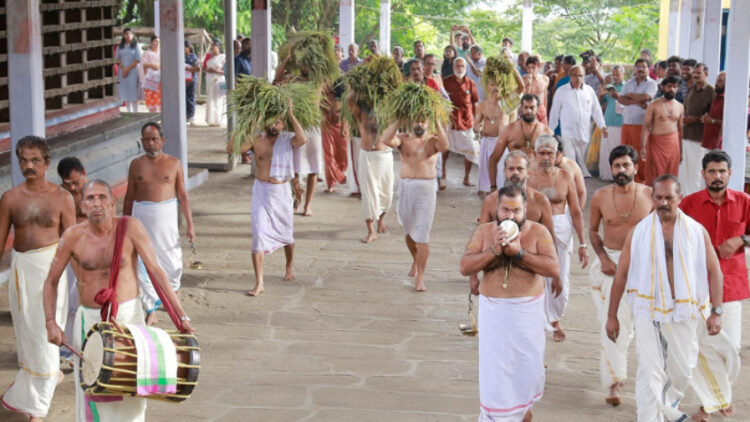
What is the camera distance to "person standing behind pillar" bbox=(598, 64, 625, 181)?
16516 millimetres

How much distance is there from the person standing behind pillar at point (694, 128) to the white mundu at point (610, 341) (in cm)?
658

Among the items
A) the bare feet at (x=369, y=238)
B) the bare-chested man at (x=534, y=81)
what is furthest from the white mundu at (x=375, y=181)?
the bare-chested man at (x=534, y=81)

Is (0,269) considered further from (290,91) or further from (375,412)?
(375,412)

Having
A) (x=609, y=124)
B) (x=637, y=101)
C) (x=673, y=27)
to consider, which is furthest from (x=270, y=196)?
(x=673, y=27)

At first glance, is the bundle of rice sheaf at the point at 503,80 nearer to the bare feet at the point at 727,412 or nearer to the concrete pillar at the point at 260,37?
the concrete pillar at the point at 260,37

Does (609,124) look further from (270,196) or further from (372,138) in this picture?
(270,196)

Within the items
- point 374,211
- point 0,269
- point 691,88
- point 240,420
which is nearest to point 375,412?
point 240,420

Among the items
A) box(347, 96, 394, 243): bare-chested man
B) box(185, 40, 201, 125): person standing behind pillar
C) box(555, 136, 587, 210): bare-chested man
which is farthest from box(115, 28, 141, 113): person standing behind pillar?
box(555, 136, 587, 210): bare-chested man

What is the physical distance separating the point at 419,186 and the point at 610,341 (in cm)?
330

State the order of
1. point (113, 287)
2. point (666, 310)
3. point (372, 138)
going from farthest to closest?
point (372, 138), point (666, 310), point (113, 287)

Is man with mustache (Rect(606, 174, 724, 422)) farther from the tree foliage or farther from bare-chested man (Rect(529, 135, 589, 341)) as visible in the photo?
the tree foliage

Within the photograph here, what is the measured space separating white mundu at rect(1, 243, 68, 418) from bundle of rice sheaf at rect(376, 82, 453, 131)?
14.9ft

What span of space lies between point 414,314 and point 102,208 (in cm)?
415

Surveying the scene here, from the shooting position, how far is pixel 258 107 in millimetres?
10367
